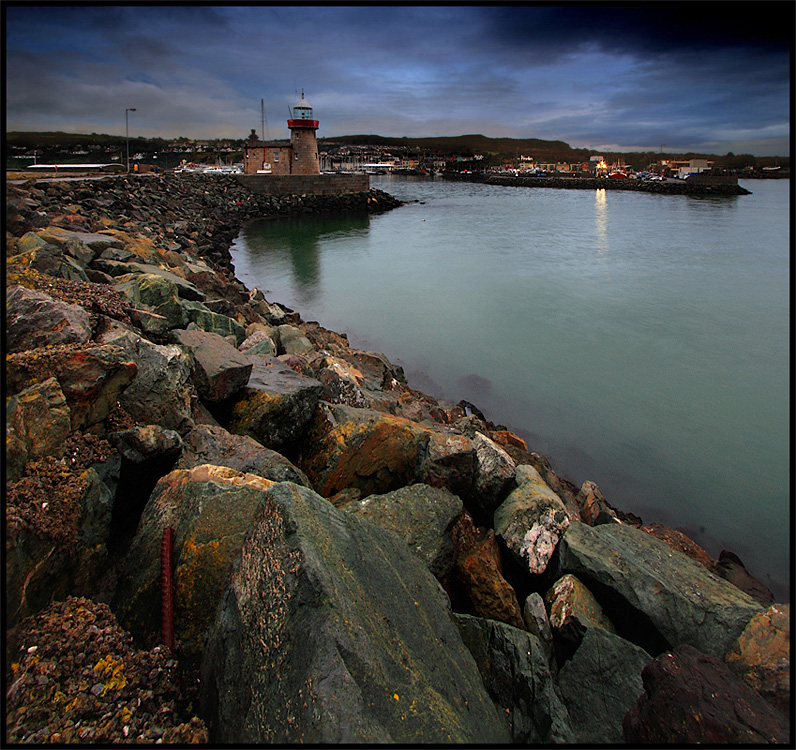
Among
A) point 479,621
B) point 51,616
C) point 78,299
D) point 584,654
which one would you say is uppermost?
point 78,299

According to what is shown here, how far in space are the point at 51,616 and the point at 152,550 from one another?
0.46 m

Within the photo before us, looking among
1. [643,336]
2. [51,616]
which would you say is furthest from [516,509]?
[643,336]

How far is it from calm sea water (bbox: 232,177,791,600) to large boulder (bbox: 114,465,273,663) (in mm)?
5386

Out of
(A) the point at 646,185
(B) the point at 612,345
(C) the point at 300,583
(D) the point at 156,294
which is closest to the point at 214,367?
(D) the point at 156,294

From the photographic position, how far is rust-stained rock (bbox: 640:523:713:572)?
193 inches

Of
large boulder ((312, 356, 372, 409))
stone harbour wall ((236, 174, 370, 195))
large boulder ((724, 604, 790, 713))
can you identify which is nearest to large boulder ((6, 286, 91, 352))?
large boulder ((312, 356, 372, 409))

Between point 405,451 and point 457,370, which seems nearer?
point 405,451

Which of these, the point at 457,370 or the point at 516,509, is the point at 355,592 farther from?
the point at 457,370

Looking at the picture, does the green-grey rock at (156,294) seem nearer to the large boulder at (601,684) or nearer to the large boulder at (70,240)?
the large boulder at (70,240)

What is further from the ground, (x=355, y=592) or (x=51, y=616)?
(x=355, y=592)

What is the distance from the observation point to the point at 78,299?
3988 millimetres

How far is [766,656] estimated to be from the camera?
2.91 meters

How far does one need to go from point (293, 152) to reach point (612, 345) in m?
40.4

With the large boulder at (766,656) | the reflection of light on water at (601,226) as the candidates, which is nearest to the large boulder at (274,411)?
the large boulder at (766,656)
